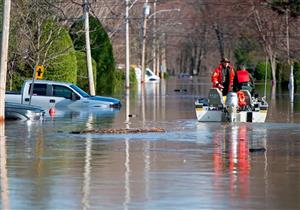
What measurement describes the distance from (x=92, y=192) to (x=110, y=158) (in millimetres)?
4732

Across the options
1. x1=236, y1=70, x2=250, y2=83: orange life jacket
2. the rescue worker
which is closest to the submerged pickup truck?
the rescue worker

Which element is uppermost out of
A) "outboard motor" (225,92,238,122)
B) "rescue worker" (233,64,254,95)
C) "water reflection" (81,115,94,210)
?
"rescue worker" (233,64,254,95)

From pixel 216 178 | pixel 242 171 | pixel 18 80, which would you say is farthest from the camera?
pixel 18 80

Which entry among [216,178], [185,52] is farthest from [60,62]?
[185,52]

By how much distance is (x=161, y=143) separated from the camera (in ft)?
71.4

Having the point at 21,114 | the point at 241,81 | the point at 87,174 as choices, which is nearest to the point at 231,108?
the point at 241,81

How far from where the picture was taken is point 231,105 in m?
28.9

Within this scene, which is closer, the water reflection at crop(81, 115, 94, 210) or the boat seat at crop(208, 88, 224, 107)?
the water reflection at crop(81, 115, 94, 210)

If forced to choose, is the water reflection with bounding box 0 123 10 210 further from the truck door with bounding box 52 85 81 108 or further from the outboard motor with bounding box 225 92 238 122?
the truck door with bounding box 52 85 81 108

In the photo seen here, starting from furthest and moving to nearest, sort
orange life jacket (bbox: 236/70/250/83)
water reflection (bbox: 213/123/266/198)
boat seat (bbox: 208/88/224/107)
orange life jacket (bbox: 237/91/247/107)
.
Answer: orange life jacket (bbox: 236/70/250/83), orange life jacket (bbox: 237/91/247/107), boat seat (bbox: 208/88/224/107), water reflection (bbox: 213/123/266/198)

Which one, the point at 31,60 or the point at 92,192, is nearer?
the point at 92,192

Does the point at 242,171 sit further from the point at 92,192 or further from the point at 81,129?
the point at 81,129

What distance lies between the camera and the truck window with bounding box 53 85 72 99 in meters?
38.2

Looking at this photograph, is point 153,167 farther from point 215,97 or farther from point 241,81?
point 241,81
